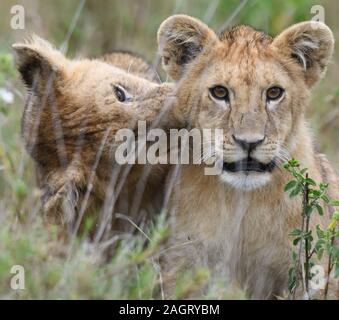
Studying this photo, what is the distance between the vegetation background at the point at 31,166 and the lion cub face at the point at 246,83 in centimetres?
67

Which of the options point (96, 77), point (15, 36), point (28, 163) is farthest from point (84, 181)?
point (15, 36)

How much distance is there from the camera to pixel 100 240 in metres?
6.75

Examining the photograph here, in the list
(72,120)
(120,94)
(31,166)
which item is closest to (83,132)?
(72,120)

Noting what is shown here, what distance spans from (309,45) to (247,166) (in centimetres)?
103

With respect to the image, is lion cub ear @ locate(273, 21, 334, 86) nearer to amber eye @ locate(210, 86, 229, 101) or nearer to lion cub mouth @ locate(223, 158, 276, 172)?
amber eye @ locate(210, 86, 229, 101)

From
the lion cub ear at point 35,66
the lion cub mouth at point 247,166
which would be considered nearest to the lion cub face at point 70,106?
the lion cub ear at point 35,66

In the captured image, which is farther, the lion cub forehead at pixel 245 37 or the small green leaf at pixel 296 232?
the lion cub forehead at pixel 245 37

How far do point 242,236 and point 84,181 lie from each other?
3.61 ft

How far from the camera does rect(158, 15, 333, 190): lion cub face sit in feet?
20.0

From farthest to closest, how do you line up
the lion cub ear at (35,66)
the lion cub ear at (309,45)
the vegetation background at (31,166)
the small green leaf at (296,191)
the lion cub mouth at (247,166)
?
the lion cub ear at (35,66)
the lion cub ear at (309,45)
the lion cub mouth at (247,166)
the small green leaf at (296,191)
the vegetation background at (31,166)

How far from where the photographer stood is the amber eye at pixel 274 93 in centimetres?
627

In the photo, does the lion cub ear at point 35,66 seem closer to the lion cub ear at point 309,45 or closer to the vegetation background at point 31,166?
the vegetation background at point 31,166

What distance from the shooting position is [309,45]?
6.57m
